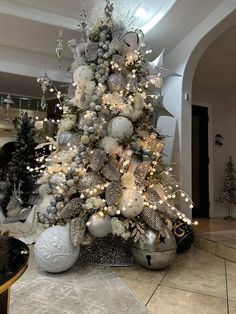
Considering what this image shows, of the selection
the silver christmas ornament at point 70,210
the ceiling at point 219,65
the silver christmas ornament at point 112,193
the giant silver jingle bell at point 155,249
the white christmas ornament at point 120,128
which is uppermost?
the ceiling at point 219,65

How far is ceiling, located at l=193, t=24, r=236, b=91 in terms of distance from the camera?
3.59 meters

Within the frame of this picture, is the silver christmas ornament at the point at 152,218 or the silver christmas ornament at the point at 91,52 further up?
the silver christmas ornament at the point at 91,52

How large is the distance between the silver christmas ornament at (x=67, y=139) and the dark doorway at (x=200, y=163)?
296 cm

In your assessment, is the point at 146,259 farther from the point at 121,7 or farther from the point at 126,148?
the point at 121,7

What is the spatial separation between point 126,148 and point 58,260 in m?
1.15

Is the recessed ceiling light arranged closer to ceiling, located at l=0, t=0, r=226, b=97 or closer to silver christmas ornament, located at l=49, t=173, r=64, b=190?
ceiling, located at l=0, t=0, r=226, b=97

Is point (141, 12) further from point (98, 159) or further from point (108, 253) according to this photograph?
point (108, 253)

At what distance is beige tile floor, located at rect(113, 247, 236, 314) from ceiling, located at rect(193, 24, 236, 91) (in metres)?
2.80

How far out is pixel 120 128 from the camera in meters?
2.46

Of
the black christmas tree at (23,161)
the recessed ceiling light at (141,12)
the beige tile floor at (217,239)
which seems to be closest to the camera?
the beige tile floor at (217,239)

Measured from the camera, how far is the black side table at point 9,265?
82cm

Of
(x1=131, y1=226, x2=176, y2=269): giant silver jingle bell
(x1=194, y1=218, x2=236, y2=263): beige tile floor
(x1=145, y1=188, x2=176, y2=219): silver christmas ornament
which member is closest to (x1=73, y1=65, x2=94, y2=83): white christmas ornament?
(x1=145, y1=188, x2=176, y2=219): silver christmas ornament

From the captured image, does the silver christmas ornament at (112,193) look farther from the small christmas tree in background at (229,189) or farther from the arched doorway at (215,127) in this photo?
the small christmas tree in background at (229,189)

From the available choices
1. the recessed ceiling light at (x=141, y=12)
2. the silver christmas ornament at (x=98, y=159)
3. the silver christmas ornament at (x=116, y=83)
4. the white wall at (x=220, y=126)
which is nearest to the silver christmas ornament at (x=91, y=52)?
the silver christmas ornament at (x=116, y=83)
